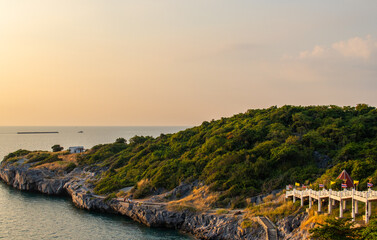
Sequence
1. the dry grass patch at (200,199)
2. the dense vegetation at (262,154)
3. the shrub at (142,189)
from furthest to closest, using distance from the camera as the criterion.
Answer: the shrub at (142,189), the dense vegetation at (262,154), the dry grass patch at (200,199)

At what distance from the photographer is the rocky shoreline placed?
4047 cm

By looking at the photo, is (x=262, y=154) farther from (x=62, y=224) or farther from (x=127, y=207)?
(x=62, y=224)

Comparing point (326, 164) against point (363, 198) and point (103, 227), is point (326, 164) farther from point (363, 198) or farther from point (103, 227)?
point (103, 227)

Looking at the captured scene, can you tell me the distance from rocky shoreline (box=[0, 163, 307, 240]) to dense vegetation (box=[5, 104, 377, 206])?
14.1 ft

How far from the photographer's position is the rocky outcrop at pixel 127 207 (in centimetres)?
4300

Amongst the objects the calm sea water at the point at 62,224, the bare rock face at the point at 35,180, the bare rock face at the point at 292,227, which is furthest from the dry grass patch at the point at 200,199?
the bare rock face at the point at 35,180

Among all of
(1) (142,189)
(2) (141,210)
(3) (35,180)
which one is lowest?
(3) (35,180)

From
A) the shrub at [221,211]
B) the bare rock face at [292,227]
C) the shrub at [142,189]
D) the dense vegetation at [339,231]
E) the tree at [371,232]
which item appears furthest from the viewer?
the shrub at [142,189]

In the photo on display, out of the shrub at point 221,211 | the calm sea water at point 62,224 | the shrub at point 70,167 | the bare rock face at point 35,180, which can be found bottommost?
the calm sea water at point 62,224

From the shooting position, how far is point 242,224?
4166 centimetres

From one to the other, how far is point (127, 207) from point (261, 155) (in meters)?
25.6

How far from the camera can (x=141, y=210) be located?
172 feet

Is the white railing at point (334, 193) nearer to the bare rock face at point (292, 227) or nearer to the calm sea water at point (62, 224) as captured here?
the bare rock face at point (292, 227)

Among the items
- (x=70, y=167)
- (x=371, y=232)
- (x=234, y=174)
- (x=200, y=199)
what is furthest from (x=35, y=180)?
(x=371, y=232)
